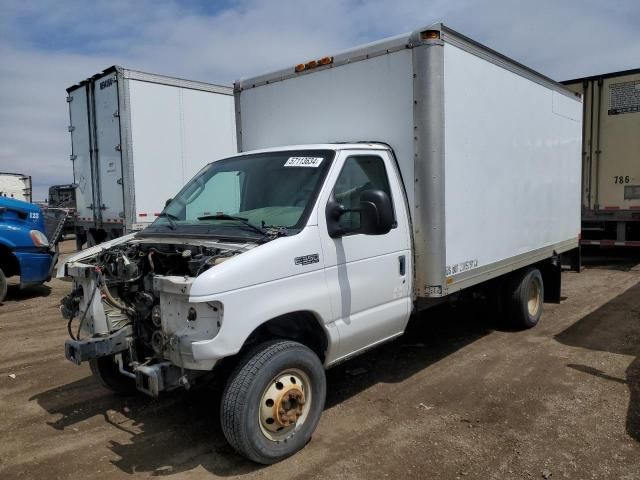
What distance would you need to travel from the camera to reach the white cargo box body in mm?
4844

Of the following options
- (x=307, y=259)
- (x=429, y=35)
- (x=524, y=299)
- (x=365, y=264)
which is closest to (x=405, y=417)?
(x=365, y=264)

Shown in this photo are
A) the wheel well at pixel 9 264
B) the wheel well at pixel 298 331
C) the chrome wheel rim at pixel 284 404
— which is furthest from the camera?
the wheel well at pixel 9 264

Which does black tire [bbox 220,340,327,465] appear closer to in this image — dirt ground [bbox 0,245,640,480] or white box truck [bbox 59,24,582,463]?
white box truck [bbox 59,24,582,463]

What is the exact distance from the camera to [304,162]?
451 centimetres

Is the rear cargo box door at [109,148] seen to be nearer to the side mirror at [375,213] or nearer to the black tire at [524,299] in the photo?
the black tire at [524,299]

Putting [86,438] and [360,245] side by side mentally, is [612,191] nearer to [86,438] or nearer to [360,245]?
[360,245]

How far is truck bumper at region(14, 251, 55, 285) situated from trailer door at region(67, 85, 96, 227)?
5.66ft

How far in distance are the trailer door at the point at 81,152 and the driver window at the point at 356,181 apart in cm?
800

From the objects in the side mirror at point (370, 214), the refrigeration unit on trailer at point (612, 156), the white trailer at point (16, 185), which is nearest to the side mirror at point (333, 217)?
the side mirror at point (370, 214)

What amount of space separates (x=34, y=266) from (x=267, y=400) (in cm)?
725

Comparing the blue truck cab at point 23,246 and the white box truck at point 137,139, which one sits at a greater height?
the white box truck at point 137,139

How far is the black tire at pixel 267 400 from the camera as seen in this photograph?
360 centimetres

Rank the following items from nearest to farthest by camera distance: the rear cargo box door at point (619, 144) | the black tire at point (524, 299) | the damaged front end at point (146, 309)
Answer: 1. the damaged front end at point (146, 309)
2. the black tire at point (524, 299)
3. the rear cargo box door at point (619, 144)

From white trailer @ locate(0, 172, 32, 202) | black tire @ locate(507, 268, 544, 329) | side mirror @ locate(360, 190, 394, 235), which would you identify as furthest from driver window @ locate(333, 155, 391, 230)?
white trailer @ locate(0, 172, 32, 202)
